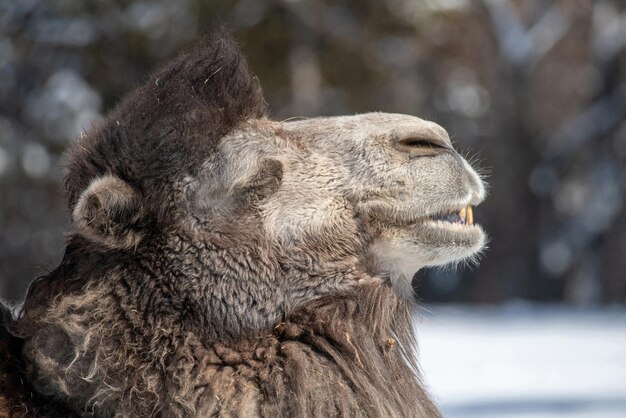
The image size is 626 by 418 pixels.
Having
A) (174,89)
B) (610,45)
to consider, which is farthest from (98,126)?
(610,45)

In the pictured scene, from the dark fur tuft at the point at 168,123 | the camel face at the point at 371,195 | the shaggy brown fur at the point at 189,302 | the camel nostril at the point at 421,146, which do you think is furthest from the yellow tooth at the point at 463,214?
the dark fur tuft at the point at 168,123

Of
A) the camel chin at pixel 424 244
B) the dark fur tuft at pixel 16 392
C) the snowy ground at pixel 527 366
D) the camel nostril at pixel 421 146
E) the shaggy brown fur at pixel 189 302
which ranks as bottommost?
the dark fur tuft at pixel 16 392

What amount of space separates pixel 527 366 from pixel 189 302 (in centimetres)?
663

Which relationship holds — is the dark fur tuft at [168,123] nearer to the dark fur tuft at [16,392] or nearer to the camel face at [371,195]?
the camel face at [371,195]

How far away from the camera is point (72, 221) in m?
3.54

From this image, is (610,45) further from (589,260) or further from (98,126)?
(98,126)

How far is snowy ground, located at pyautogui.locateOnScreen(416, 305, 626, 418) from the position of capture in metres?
7.73

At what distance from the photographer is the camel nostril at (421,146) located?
3.71 m

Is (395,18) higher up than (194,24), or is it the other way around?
(395,18)

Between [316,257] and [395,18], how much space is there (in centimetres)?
1954

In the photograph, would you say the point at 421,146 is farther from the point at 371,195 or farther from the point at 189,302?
the point at 189,302

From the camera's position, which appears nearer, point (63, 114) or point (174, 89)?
point (174, 89)

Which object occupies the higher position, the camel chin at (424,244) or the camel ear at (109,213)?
the camel chin at (424,244)

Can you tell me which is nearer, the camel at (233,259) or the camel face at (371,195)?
the camel at (233,259)
